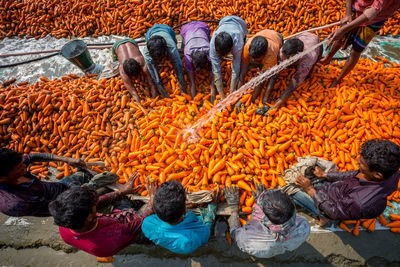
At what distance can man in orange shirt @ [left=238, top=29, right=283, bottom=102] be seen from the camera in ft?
11.0

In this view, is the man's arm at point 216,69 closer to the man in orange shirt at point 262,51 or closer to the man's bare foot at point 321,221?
the man in orange shirt at point 262,51

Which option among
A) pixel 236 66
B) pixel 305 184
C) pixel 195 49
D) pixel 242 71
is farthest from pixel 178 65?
pixel 305 184

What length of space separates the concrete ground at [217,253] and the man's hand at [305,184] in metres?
0.65

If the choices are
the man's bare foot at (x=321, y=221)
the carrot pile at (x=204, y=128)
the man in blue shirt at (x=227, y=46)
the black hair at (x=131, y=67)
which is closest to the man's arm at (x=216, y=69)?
the man in blue shirt at (x=227, y=46)

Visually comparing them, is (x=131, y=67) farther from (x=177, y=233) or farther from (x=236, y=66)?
(x=177, y=233)

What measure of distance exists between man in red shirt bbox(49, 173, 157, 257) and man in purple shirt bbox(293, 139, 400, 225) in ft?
7.06

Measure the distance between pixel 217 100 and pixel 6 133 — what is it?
12.7ft

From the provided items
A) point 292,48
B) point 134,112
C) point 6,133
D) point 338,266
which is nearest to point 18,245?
point 6,133

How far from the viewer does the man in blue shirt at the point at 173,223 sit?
212 cm

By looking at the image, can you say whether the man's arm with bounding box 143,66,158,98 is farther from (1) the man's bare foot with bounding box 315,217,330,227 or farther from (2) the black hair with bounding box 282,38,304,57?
(1) the man's bare foot with bounding box 315,217,330,227

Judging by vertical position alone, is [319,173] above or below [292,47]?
below

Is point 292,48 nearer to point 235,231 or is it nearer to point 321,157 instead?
point 321,157

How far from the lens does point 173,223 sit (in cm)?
226

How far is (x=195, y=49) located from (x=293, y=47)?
1697 mm
